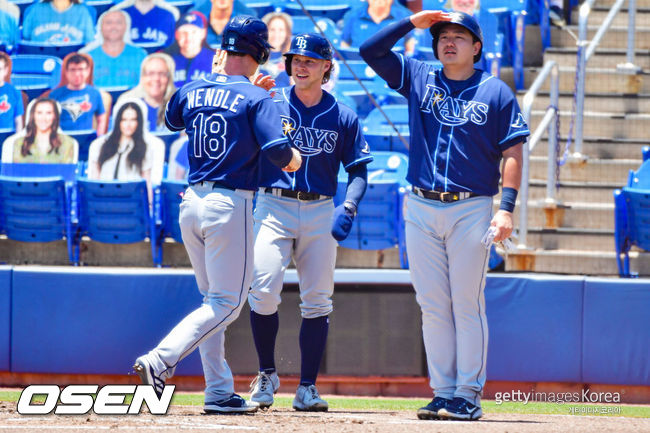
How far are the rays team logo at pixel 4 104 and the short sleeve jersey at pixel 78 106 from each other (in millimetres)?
381

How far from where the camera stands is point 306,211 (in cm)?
464

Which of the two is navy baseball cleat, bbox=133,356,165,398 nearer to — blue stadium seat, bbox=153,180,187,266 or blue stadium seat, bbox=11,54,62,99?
blue stadium seat, bbox=153,180,187,266

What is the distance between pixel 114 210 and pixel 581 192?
144 inches

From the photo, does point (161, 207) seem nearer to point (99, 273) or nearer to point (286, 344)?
point (99, 273)

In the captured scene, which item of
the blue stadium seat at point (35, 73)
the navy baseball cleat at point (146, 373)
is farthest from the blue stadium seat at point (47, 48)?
the navy baseball cleat at point (146, 373)

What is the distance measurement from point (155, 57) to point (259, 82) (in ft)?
14.6

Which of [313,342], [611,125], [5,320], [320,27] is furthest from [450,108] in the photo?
[320,27]

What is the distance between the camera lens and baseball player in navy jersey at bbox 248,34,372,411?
4.62 m

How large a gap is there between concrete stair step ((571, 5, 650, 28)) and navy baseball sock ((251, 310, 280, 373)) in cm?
622

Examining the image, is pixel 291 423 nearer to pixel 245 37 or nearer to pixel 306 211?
pixel 306 211

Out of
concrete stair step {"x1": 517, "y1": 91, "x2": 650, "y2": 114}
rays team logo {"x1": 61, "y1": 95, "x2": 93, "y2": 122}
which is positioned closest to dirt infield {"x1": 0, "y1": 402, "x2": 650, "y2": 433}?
rays team logo {"x1": 61, "y1": 95, "x2": 93, "y2": 122}

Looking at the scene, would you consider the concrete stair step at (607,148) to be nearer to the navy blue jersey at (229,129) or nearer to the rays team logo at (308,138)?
the rays team logo at (308,138)

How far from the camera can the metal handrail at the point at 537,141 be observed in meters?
6.68

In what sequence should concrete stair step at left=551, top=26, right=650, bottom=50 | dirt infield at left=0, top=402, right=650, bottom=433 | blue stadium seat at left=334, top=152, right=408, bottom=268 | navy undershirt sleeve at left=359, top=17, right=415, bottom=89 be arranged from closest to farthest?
dirt infield at left=0, top=402, right=650, bottom=433 < navy undershirt sleeve at left=359, top=17, right=415, bottom=89 < blue stadium seat at left=334, top=152, right=408, bottom=268 < concrete stair step at left=551, top=26, right=650, bottom=50
